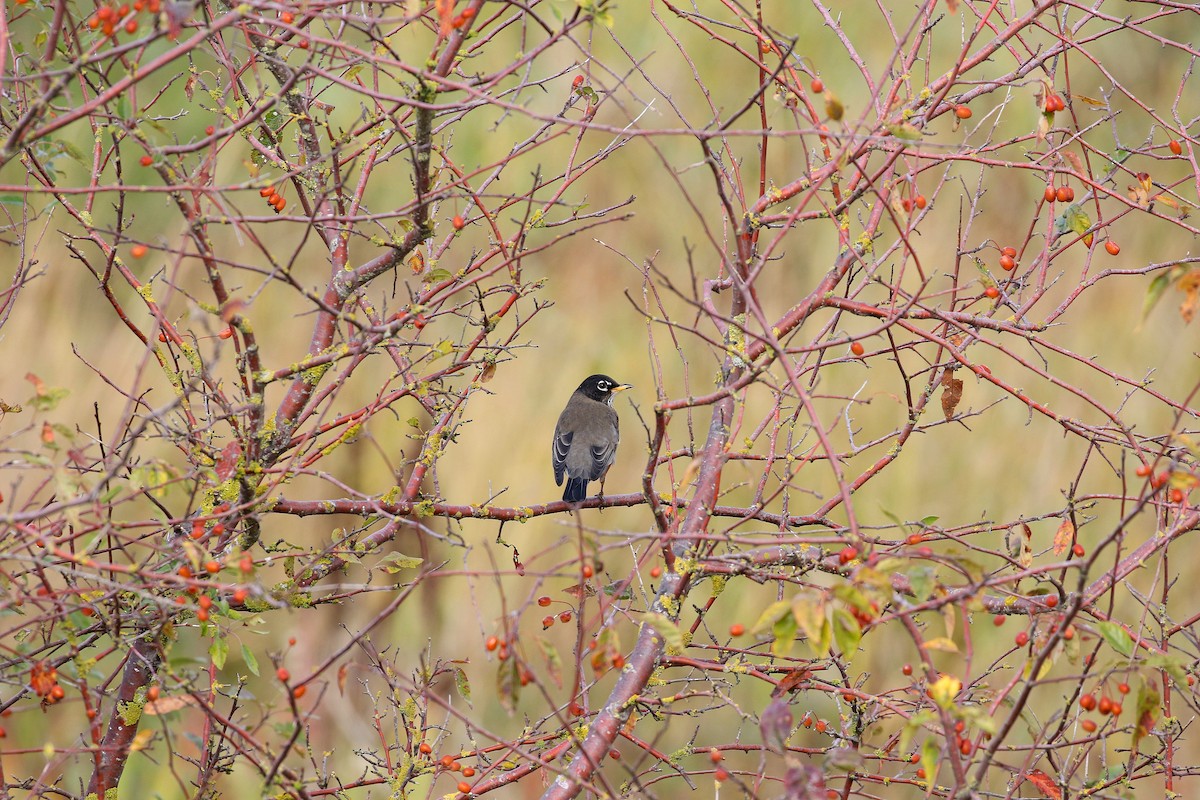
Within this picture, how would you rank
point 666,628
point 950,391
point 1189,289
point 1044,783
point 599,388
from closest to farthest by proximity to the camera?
point 1189,289, point 666,628, point 1044,783, point 950,391, point 599,388

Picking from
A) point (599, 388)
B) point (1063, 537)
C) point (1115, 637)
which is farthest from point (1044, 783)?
point (599, 388)

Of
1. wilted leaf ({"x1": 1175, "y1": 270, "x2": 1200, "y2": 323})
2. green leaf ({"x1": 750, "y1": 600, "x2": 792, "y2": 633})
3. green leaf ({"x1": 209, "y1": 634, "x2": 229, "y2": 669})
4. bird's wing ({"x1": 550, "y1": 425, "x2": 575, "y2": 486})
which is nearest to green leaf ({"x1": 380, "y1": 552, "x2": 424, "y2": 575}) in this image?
green leaf ({"x1": 209, "y1": 634, "x2": 229, "y2": 669})

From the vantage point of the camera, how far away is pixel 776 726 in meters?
2.25

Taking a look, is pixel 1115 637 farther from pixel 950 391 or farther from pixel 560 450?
pixel 560 450

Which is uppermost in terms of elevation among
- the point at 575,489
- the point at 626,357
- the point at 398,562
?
the point at 626,357

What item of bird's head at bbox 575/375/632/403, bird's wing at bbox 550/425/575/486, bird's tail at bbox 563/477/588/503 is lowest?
bird's tail at bbox 563/477/588/503

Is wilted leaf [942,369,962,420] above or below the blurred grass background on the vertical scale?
below

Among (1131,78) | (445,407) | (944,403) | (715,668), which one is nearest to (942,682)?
(715,668)

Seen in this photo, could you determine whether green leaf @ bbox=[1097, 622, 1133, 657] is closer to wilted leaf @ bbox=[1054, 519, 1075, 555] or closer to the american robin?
wilted leaf @ bbox=[1054, 519, 1075, 555]

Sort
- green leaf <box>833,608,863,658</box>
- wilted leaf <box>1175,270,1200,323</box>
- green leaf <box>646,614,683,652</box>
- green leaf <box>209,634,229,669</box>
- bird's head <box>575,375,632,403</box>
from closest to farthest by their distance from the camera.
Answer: green leaf <box>833,608,863,658</box> → wilted leaf <box>1175,270,1200,323</box> → green leaf <box>646,614,683,652</box> → green leaf <box>209,634,229,669</box> → bird's head <box>575,375,632,403</box>

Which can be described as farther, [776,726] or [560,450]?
[560,450]

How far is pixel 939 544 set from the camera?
8.14m

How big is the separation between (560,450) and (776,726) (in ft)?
14.9

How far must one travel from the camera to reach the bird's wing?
6.67 m
